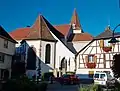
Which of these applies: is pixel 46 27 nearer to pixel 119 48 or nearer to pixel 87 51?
pixel 87 51

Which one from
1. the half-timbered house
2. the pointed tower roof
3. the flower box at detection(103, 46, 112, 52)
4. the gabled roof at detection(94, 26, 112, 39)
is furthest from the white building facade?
the pointed tower roof

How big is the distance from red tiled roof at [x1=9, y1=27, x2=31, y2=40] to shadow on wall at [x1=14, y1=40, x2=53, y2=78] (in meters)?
11.1

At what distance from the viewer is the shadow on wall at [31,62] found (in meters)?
54.1

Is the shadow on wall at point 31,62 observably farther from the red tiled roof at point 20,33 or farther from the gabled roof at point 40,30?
the red tiled roof at point 20,33

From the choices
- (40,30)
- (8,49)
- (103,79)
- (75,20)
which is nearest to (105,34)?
(40,30)

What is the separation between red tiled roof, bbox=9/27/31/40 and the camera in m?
68.0

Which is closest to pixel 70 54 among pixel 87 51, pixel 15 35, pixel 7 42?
pixel 87 51

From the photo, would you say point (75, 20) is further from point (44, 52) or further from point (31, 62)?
point (31, 62)

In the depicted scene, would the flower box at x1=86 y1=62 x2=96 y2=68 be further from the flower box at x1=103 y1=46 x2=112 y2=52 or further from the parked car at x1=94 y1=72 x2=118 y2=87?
the parked car at x1=94 y1=72 x2=118 y2=87

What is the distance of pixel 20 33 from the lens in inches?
2771

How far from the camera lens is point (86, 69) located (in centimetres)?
5050

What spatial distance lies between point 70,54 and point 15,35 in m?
19.3

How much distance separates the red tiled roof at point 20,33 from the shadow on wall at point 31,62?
438 inches

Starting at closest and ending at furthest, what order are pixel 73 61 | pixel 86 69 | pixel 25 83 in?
pixel 25 83, pixel 86 69, pixel 73 61
